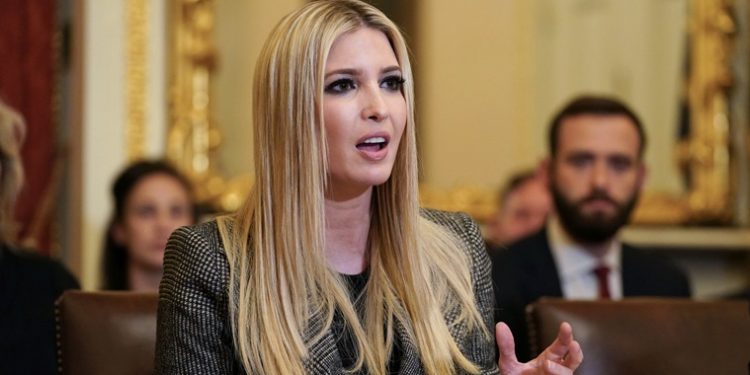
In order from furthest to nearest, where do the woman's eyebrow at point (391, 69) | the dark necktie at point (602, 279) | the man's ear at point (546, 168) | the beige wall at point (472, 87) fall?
1. the beige wall at point (472, 87)
2. the man's ear at point (546, 168)
3. the dark necktie at point (602, 279)
4. the woman's eyebrow at point (391, 69)

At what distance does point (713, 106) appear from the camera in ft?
17.8

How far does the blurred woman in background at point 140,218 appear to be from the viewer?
441cm

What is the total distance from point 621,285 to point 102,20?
81.7 inches

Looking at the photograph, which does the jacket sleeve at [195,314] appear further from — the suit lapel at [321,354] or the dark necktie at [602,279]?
the dark necktie at [602,279]

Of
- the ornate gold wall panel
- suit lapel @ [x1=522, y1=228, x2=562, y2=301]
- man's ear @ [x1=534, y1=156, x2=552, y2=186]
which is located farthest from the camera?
the ornate gold wall panel

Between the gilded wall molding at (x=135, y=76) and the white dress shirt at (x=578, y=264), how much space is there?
5.14ft

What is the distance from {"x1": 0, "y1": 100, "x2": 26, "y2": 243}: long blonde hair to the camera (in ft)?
11.3

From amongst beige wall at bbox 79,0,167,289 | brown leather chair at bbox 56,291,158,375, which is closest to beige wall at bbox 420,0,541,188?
beige wall at bbox 79,0,167,289

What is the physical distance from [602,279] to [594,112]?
1.97 feet

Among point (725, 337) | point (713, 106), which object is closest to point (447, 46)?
point (713, 106)

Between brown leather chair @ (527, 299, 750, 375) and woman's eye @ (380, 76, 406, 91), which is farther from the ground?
woman's eye @ (380, 76, 406, 91)

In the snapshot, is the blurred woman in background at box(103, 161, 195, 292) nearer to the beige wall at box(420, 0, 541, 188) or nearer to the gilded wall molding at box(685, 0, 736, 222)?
the beige wall at box(420, 0, 541, 188)

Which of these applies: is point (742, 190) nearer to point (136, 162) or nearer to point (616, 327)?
point (136, 162)

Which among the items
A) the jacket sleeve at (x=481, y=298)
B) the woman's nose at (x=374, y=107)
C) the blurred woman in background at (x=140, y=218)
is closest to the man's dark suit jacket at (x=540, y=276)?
the jacket sleeve at (x=481, y=298)
